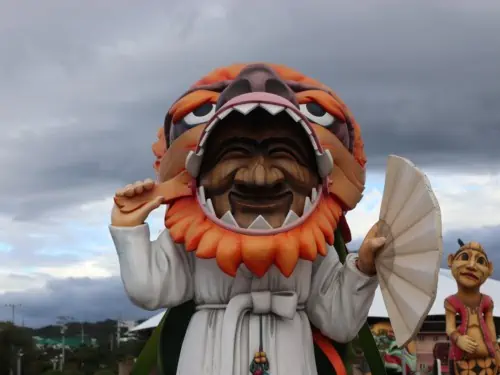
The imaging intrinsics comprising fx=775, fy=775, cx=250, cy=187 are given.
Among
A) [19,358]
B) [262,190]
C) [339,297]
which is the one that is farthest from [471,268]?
[19,358]

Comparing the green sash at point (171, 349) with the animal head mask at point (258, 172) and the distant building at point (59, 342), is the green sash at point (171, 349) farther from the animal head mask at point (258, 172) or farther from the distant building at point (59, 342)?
the distant building at point (59, 342)

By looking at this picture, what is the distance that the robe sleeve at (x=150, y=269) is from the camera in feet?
10.4

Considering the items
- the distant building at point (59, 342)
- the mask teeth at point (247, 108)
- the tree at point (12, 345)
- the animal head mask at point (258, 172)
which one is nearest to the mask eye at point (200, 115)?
the animal head mask at point (258, 172)

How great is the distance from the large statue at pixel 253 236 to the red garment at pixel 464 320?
2826 millimetres

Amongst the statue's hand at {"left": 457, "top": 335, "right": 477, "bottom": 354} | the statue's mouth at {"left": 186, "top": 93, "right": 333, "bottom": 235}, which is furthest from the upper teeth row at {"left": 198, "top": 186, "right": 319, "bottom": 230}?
the statue's hand at {"left": 457, "top": 335, "right": 477, "bottom": 354}

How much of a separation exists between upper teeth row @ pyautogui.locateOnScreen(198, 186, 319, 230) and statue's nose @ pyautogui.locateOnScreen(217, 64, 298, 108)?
385 millimetres

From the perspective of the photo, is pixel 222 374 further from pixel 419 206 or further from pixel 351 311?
pixel 419 206

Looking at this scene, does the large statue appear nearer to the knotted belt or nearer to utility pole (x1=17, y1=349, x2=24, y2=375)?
the knotted belt

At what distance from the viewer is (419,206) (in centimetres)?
288

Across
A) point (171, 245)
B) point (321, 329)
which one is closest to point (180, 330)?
point (171, 245)

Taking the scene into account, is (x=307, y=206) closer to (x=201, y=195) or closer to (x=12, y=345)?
(x=201, y=195)

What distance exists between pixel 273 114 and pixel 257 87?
22 centimetres

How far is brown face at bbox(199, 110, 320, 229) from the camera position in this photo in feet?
10.3

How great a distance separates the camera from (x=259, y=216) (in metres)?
3.09
